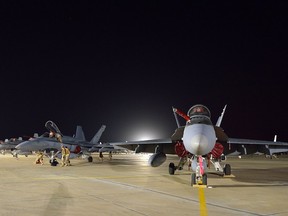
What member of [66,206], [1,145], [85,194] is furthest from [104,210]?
[1,145]

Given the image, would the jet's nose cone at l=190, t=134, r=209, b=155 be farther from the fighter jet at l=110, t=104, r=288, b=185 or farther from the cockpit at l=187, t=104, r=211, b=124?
the cockpit at l=187, t=104, r=211, b=124

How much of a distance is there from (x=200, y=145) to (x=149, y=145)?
24.0 ft

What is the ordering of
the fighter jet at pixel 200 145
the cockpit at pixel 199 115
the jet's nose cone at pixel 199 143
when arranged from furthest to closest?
the cockpit at pixel 199 115, the fighter jet at pixel 200 145, the jet's nose cone at pixel 199 143

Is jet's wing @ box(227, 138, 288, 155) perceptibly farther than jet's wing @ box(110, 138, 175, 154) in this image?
No

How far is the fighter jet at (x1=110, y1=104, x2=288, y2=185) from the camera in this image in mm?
9430

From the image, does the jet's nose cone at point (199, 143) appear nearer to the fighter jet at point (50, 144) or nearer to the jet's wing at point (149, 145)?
the jet's wing at point (149, 145)

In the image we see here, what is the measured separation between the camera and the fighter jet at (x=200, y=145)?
30.9 ft

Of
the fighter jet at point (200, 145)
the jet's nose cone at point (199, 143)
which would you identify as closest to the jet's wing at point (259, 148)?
the fighter jet at point (200, 145)

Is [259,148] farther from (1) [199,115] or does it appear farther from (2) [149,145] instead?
(1) [199,115]

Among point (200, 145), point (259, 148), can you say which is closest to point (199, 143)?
point (200, 145)

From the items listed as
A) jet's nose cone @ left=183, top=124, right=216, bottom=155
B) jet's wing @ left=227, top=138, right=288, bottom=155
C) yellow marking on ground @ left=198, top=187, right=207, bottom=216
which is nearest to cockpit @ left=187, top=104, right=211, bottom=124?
jet's nose cone @ left=183, top=124, right=216, bottom=155

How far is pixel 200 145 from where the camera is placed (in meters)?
9.20

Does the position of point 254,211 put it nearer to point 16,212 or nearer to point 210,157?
point 16,212

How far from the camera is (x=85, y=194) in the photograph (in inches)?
330
